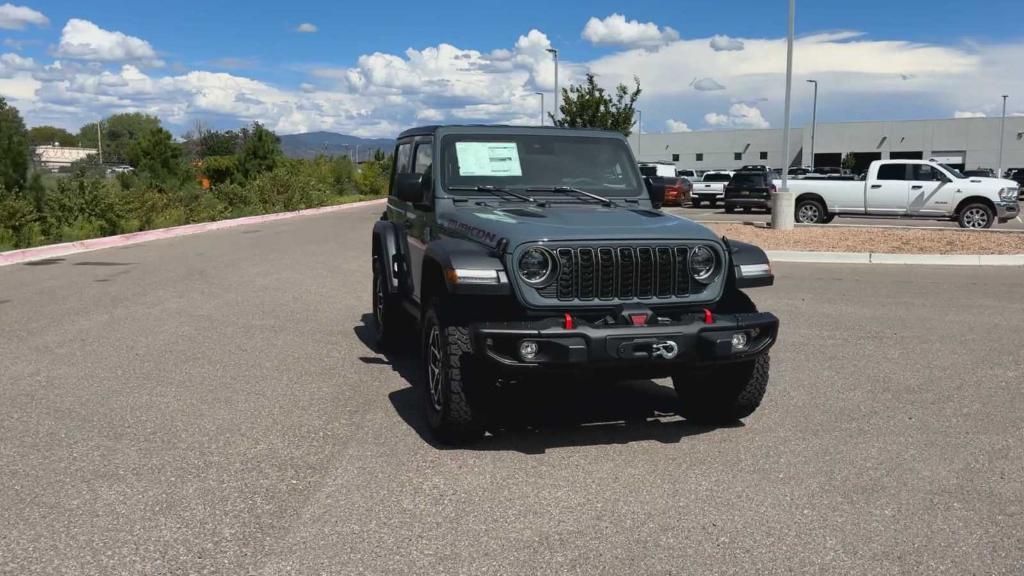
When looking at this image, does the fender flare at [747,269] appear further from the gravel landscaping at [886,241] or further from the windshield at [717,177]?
the windshield at [717,177]

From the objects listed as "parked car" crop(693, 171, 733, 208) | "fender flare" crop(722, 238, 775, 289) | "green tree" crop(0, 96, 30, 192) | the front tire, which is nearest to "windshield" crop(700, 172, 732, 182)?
"parked car" crop(693, 171, 733, 208)

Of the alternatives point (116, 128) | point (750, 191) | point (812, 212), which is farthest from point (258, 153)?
point (116, 128)

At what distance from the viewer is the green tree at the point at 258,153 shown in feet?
149

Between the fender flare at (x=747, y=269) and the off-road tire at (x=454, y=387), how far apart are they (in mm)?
1613

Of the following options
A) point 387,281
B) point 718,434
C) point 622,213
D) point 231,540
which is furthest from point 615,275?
point 387,281

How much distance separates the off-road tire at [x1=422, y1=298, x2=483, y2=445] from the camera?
501 centimetres

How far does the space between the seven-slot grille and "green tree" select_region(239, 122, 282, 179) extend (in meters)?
42.6

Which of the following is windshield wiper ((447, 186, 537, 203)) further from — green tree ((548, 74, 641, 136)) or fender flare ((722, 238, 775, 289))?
green tree ((548, 74, 641, 136))

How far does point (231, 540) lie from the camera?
390 centimetres

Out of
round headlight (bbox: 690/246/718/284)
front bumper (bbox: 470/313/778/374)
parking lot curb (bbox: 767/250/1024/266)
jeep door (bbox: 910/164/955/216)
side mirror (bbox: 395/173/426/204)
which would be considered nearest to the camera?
front bumper (bbox: 470/313/778/374)

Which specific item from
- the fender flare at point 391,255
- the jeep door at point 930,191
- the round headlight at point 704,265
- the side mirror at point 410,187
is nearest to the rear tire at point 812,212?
the jeep door at point 930,191

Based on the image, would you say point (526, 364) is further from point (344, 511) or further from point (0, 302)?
point (0, 302)

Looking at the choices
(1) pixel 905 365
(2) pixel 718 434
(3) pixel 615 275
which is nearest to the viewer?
(3) pixel 615 275

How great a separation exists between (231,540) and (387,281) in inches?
150
